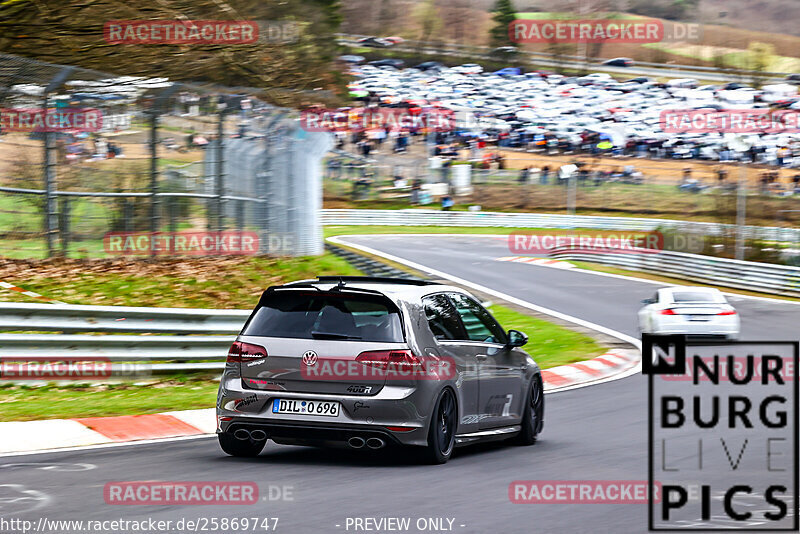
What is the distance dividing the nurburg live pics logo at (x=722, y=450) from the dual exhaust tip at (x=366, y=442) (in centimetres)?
184

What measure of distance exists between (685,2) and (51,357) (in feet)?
460

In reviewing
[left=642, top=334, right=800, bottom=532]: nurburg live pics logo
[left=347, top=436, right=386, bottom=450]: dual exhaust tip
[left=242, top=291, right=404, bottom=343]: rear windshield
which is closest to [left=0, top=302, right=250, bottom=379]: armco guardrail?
[left=242, top=291, right=404, bottom=343]: rear windshield

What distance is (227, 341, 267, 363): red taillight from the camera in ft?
26.9

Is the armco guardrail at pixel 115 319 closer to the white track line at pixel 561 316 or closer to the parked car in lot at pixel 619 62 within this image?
the white track line at pixel 561 316

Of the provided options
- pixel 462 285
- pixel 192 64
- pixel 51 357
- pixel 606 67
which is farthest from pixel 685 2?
pixel 51 357

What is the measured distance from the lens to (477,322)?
9555mm

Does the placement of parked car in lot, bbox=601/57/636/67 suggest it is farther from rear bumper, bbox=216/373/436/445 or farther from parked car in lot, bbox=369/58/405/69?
rear bumper, bbox=216/373/436/445

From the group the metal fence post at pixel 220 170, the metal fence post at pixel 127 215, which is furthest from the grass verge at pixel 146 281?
the metal fence post at pixel 220 170

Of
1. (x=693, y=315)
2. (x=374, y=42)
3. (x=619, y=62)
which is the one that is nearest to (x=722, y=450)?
(x=693, y=315)

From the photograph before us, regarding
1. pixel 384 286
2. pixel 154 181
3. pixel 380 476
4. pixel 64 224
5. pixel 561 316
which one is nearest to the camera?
pixel 380 476

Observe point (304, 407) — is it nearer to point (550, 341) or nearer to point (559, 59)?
point (550, 341)

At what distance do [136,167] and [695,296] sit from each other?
38.3 feet

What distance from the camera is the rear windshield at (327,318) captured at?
8.16 metres

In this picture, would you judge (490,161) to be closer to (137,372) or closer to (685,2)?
(137,372)
